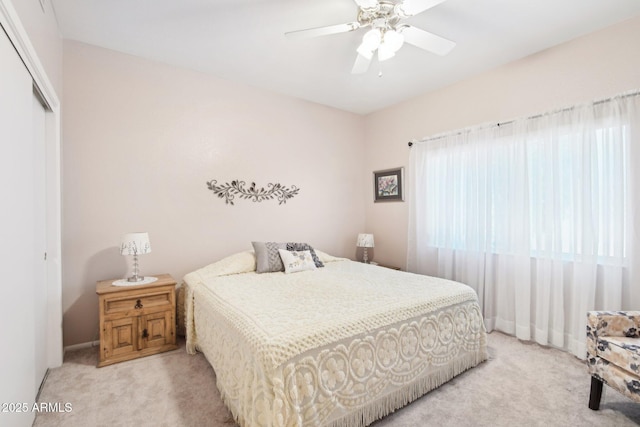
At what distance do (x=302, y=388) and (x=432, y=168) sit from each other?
2.89 meters

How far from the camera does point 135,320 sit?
2.41m

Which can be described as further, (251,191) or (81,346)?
(251,191)

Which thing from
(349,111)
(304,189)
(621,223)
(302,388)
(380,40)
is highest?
(349,111)

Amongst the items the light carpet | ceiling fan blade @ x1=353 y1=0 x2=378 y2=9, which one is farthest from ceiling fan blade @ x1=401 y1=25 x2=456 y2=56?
the light carpet

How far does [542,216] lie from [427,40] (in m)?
1.87

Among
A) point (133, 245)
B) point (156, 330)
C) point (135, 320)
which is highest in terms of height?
point (133, 245)

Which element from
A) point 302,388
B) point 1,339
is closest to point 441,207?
point 302,388

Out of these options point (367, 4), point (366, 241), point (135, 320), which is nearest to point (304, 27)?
point (367, 4)

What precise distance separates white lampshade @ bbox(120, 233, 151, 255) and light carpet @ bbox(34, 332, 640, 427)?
0.87 meters

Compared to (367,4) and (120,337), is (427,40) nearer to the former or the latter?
(367,4)

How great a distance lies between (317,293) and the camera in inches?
87.3

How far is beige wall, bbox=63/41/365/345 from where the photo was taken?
2.58 metres

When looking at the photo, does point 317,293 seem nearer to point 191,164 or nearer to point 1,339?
point 1,339

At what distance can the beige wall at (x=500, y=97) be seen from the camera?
2.30 meters
